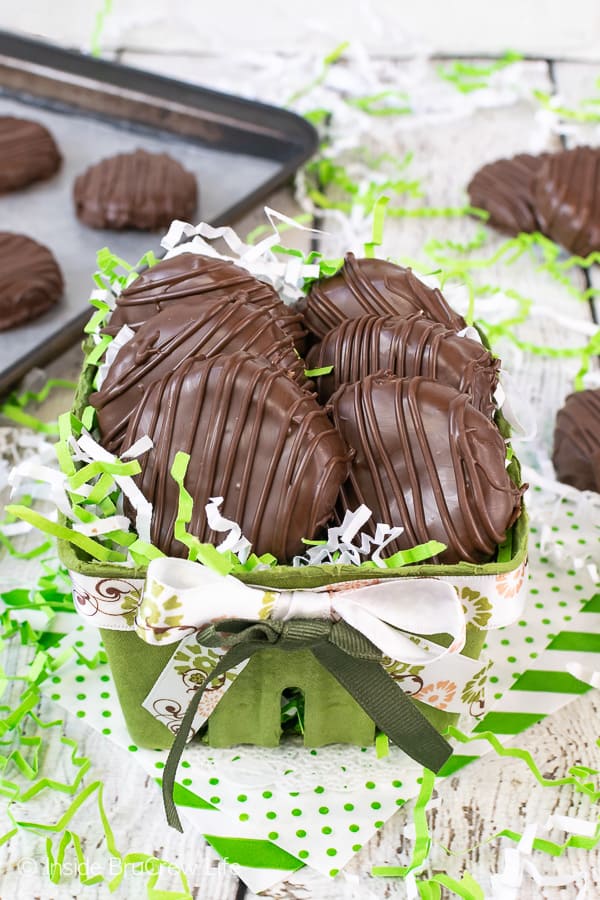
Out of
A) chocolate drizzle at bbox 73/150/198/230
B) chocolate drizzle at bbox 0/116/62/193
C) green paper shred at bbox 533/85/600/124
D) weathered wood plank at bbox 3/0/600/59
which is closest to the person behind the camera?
chocolate drizzle at bbox 73/150/198/230

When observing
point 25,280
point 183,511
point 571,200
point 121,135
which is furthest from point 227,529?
point 121,135

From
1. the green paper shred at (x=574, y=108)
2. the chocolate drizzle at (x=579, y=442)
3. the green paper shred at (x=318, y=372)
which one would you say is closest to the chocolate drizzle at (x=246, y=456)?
the green paper shred at (x=318, y=372)

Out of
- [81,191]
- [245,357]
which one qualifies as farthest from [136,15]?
[245,357]

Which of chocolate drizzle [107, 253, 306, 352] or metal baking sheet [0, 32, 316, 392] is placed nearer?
chocolate drizzle [107, 253, 306, 352]

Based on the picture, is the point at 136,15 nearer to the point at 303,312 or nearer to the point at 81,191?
the point at 81,191

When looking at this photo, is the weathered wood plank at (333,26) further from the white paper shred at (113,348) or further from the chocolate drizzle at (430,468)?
the chocolate drizzle at (430,468)

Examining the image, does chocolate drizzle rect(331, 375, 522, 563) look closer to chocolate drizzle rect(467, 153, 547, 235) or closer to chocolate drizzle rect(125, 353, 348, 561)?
chocolate drizzle rect(125, 353, 348, 561)

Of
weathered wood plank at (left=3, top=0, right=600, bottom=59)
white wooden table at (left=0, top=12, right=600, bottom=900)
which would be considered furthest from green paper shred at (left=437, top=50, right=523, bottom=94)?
white wooden table at (left=0, top=12, right=600, bottom=900)
